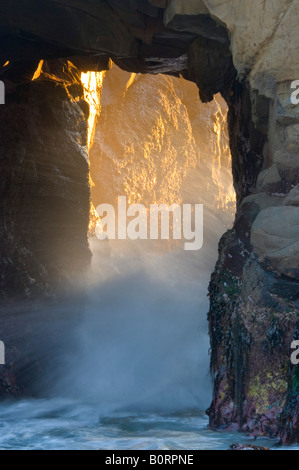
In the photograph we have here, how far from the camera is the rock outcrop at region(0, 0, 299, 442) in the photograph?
242 inches

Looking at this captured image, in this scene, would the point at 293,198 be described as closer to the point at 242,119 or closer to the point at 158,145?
the point at 242,119

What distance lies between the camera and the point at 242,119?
8266 millimetres

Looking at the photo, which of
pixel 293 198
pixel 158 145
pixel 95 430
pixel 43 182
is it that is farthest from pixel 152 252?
pixel 293 198

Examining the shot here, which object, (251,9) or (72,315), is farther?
(72,315)

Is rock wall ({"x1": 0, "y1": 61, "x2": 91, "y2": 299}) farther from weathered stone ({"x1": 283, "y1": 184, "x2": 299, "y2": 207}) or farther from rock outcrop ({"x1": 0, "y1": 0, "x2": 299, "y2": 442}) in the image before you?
weathered stone ({"x1": 283, "y1": 184, "x2": 299, "y2": 207})

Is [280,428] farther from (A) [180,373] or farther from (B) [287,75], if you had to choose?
(A) [180,373]

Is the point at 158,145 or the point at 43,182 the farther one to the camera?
the point at 158,145

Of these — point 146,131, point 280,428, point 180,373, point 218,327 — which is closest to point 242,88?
point 218,327

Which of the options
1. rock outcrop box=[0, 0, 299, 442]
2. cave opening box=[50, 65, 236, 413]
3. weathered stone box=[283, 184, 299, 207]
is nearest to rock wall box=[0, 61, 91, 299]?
rock outcrop box=[0, 0, 299, 442]

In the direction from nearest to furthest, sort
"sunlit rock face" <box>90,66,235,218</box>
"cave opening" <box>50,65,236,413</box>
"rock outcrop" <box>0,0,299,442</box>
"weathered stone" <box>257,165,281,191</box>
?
"rock outcrop" <box>0,0,299,442</box>
"weathered stone" <box>257,165,281,191</box>
"cave opening" <box>50,65,236,413</box>
"sunlit rock face" <box>90,66,235,218</box>

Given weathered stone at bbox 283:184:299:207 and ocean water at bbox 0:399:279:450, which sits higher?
weathered stone at bbox 283:184:299:207

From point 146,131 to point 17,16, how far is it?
11.4m

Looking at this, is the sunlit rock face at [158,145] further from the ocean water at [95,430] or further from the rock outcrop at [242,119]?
the ocean water at [95,430]

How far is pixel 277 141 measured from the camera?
22.8 ft
